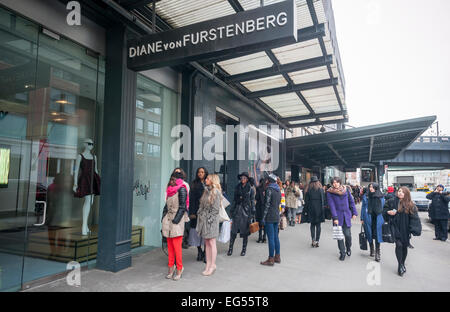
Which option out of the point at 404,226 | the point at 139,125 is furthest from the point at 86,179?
the point at 404,226

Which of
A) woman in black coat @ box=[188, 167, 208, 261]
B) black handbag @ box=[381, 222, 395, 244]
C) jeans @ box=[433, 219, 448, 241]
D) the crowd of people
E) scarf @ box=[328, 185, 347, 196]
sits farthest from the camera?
jeans @ box=[433, 219, 448, 241]

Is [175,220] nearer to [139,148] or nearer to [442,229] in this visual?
[139,148]

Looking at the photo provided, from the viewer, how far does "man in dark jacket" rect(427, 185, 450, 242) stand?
920 centimetres

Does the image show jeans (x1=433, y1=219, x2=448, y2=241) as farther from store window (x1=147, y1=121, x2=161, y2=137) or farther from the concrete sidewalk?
store window (x1=147, y1=121, x2=161, y2=137)

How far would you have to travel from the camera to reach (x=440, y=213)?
9.44 m

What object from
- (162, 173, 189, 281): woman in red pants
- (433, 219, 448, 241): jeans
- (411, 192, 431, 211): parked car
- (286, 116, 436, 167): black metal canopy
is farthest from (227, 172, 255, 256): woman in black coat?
(411, 192, 431, 211): parked car

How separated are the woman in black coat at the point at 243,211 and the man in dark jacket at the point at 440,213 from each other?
6.77 m

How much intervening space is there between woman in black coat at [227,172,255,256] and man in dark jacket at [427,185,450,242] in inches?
267

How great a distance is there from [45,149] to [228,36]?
3.72 meters

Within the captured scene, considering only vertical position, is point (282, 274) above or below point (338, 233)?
below

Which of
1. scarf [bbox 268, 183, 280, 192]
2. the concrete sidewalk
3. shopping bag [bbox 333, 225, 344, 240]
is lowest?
the concrete sidewalk

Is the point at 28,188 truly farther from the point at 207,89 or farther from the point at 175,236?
the point at 207,89

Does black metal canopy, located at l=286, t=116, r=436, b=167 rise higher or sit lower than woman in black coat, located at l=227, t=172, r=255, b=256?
higher

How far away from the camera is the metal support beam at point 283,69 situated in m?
7.11
